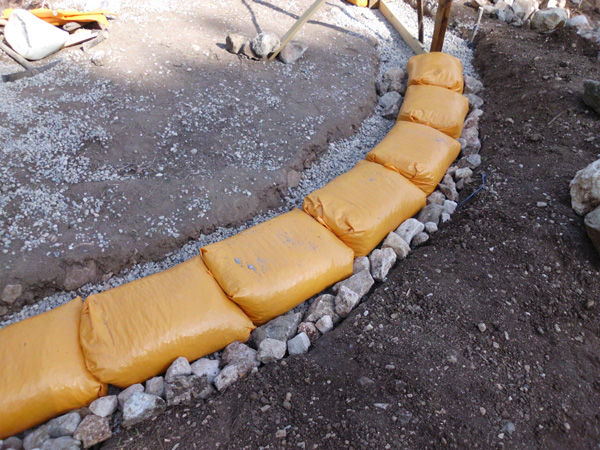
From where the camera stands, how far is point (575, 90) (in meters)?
4.00

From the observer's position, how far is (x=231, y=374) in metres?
2.20

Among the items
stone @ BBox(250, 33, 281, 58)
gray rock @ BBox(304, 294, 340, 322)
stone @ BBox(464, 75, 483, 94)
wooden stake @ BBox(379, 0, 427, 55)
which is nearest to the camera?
gray rock @ BBox(304, 294, 340, 322)

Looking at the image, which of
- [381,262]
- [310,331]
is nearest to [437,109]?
[381,262]

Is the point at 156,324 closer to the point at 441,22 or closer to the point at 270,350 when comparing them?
the point at 270,350

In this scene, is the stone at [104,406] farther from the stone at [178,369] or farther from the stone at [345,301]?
the stone at [345,301]

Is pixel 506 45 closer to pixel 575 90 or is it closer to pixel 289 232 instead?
pixel 575 90

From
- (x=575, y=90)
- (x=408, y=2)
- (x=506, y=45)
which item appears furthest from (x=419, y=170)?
(x=408, y=2)

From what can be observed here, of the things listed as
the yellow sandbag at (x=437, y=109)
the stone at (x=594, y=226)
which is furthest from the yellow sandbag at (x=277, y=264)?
the yellow sandbag at (x=437, y=109)

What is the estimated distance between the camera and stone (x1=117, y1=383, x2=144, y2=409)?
6.90 ft

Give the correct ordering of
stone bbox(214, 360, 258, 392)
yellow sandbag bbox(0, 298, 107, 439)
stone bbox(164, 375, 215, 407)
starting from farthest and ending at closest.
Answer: stone bbox(214, 360, 258, 392) → stone bbox(164, 375, 215, 407) → yellow sandbag bbox(0, 298, 107, 439)

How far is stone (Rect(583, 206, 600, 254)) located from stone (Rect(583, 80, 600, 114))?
4.85 ft

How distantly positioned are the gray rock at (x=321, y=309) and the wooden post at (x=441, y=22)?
3545 mm

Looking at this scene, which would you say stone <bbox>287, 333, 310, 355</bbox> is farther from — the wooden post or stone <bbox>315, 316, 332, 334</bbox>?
the wooden post

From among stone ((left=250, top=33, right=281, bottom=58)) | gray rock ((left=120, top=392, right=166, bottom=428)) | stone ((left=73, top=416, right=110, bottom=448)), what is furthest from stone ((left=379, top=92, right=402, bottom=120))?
stone ((left=73, top=416, right=110, bottom=448))
